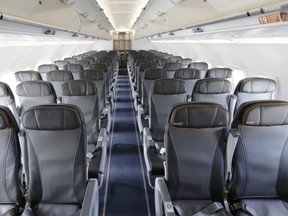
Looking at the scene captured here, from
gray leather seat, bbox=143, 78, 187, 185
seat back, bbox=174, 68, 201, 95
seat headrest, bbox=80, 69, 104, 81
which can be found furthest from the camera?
seat headrest, bbox=80, 69, 104, 81

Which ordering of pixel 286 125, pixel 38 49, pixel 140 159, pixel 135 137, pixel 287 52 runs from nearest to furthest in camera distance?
pixel 286 125
pixel 287 52
pixel 140 159
pixel 135 137
pixel 38 49

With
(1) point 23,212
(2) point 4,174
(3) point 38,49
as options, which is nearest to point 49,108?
(2) point 4,174

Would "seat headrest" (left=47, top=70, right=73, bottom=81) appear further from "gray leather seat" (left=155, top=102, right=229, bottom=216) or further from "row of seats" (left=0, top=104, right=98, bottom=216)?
"gray leather seat" (left=155, top=102, right=229, bottom=216)

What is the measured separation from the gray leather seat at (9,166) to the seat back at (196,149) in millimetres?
1258

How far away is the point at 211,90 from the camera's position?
Answer: 478cm

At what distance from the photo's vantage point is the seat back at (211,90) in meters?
4.73

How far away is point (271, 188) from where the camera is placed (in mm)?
2773

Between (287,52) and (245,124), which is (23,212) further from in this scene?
(287,52)

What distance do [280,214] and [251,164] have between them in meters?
0.45

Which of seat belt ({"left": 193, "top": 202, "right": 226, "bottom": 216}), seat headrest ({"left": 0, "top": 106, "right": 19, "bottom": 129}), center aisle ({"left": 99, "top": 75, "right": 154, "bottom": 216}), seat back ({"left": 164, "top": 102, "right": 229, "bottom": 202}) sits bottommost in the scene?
center aisle ({"left": 99, "top": 75, "right": 154, "bottom": 216})

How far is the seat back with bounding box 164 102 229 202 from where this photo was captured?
109 inches

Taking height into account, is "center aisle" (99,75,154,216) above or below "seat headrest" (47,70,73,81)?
below

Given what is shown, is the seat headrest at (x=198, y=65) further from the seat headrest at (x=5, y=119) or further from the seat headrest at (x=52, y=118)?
the seat headrest at (x=5, y=119)

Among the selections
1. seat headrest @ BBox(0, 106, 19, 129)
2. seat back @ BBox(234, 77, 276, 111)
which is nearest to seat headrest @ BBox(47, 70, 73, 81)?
seat back @ BBox(234, 77, 276, 111)
